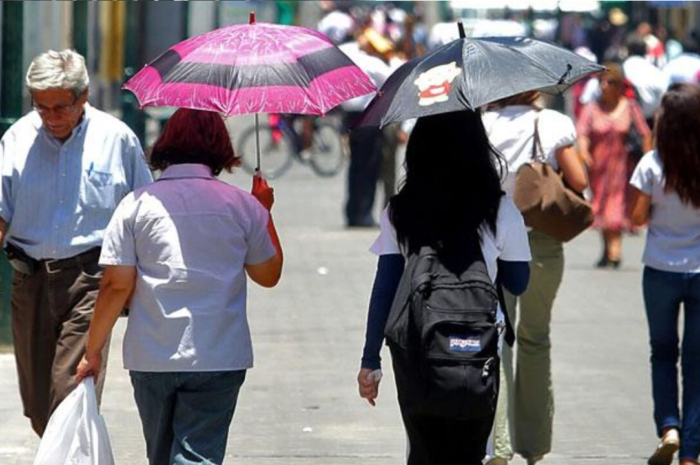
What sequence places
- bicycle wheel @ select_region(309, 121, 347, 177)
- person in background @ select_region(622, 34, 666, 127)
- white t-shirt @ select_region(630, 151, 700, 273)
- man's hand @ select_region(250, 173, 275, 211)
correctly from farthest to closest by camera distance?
bicycle wheel @ select_region(309, 121, 347, 177)
person in background @ select_region(622, 34, 666, 127)
white t-shirt @ select_region(630, 151, 700, 273)
man's hand @ select_region(250, 173, 275, 211)

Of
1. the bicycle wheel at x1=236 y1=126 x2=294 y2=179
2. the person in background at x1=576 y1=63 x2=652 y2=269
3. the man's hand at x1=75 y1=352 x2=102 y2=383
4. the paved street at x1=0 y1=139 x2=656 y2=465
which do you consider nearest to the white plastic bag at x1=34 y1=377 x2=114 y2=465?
the man's hand at x1=75 y1=352 x2=102 y2=383

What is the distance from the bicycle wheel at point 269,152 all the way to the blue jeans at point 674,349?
574 inches

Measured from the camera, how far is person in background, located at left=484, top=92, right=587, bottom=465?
733 cm

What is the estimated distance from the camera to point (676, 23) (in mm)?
49219

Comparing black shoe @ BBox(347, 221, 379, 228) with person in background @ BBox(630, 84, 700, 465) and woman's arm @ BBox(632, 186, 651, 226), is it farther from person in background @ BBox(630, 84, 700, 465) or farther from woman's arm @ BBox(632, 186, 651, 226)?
woman's arm @ BBox(632, 186, 651, 226)

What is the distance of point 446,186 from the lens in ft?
17.7

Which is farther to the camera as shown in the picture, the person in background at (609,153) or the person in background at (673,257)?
the person in background at (609,153)

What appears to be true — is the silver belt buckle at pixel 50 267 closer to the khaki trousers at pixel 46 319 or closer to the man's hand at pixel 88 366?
the khaki trousers at pixel 46 319

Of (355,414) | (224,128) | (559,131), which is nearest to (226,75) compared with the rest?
(224,128)

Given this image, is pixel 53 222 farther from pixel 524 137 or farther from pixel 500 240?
pixel 524 137

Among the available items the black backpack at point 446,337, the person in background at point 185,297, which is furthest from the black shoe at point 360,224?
the black backpack at point 446,337

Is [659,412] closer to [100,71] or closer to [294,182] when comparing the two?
[294,182]

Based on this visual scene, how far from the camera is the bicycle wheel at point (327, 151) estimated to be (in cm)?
2289

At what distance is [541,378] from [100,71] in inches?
752
